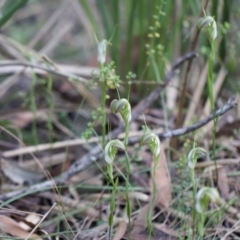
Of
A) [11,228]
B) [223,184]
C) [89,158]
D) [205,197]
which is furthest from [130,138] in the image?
[205,197]

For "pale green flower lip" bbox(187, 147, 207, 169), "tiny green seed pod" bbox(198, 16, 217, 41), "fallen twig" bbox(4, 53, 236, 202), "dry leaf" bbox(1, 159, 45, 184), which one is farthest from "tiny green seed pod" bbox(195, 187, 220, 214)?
"dry leaf" bbox(1, 159, 45, 184)

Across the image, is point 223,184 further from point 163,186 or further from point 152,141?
point 152,141

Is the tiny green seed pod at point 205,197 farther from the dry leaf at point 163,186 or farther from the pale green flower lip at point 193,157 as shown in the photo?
the dry leaf at point 163,186

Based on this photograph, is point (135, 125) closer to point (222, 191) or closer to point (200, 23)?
point (222, 191)

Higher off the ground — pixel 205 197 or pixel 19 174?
pixel 205 197

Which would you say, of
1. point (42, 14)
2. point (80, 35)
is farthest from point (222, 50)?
point (42, 14)

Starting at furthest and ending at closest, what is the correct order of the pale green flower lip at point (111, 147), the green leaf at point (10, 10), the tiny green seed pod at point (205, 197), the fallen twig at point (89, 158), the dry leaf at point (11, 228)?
the green leaf at point (10, 10), the fallen twig at point (89, 158), the dry leaf at point (11, 228), the pale green flower lip at point (111, 147), the tiny green seed pod at point (205, 197)

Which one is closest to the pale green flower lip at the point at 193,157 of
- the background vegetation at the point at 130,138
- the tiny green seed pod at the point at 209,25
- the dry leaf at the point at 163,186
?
the background vegetation at the point at 130,138

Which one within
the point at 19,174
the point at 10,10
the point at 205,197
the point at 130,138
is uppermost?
the point at 10,10
